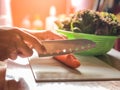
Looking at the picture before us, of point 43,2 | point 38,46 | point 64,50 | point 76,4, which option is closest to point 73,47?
point 64,50

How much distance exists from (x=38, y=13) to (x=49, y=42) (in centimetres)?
165

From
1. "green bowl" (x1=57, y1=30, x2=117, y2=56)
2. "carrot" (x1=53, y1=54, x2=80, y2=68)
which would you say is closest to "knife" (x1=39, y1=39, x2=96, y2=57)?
"carrot" (x1=53, y1=54, x2=80, y2=68)

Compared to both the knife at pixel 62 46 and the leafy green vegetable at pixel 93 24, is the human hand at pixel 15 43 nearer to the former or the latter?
the knife at pixel 62 46

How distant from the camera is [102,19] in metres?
0.80

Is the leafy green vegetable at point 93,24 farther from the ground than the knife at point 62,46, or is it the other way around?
the leafy green vegetable at point 93,24

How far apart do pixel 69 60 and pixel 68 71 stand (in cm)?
4

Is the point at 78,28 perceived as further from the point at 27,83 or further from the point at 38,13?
the point at 38,13

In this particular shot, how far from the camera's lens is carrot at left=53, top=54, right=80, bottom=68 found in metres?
0.61

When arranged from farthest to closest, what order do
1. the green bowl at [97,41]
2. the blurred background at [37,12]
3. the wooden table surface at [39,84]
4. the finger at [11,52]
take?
1. the blurred background at [37,12]
2. the green bowl at [97,41]
3. the finger at [11,52]
4. the wooden table surface at [39,84]

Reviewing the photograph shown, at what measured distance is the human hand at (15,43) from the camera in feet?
1.82

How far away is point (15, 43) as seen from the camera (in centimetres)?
58

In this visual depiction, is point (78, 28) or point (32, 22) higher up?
point (78, 28)

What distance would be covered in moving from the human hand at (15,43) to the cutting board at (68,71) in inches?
2.1

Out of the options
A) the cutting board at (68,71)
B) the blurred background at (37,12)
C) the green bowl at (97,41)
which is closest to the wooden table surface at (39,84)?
the cutting board at (68,71)
